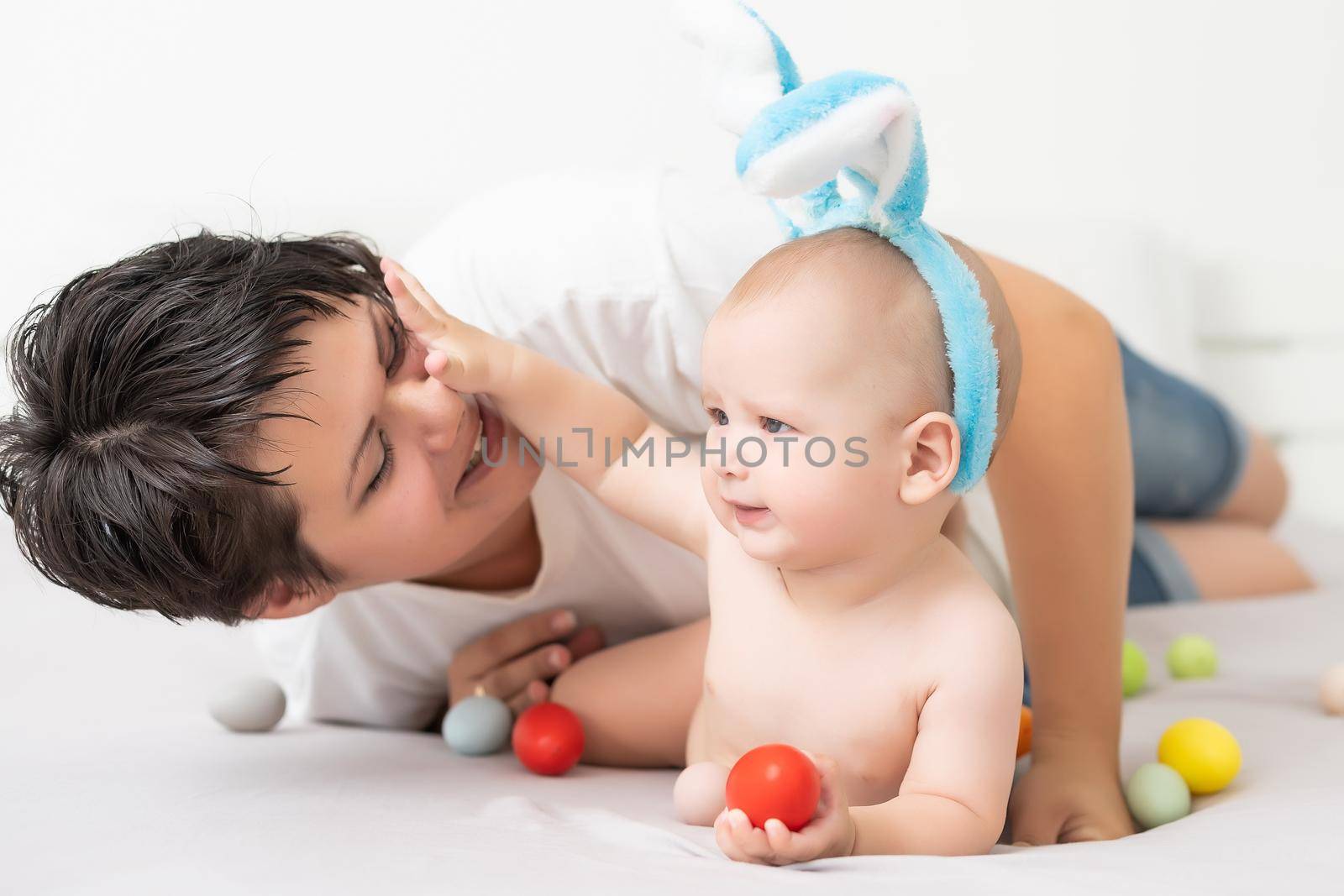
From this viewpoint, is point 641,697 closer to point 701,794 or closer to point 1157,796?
point 701,794

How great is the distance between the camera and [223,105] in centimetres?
187

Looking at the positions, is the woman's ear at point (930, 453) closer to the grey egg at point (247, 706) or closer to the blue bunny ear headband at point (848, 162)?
the blue bunny ear headband at point (848, 162)

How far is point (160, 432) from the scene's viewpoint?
2.81 ft

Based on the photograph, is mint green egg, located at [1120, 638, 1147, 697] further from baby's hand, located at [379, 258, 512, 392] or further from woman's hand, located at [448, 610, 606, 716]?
baby's hand, located at [379, 258, 512, 392]

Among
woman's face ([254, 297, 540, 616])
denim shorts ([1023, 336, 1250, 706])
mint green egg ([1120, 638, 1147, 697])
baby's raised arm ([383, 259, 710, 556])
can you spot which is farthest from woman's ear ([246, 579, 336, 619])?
denim shorts ([1023, 336, 1250, 706])

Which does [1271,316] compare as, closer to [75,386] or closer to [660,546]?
[660,546]

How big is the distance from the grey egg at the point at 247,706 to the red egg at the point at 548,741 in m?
0.29

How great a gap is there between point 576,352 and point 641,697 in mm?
312

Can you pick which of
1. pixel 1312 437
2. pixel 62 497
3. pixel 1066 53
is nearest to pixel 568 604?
pixel 62 497

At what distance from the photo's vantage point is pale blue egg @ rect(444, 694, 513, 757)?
3.68 ft

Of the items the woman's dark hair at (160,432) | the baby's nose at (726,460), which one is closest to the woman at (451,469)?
the woman's dark hair at (160,432)

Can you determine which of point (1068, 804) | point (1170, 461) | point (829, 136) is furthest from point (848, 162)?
point (1170, 461)

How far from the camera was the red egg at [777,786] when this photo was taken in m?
0.67

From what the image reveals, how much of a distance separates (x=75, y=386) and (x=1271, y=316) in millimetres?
2251
